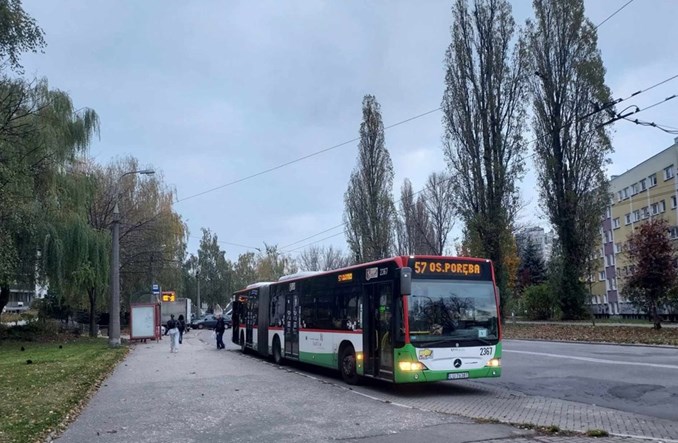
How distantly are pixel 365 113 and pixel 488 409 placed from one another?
154ft

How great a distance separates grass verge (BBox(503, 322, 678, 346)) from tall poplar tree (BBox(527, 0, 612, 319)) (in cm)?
691

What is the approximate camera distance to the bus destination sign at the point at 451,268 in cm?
1358

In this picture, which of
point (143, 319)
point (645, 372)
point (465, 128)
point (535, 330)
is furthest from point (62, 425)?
point (465, 128)

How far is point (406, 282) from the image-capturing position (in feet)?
41.5

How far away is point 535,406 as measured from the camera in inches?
445

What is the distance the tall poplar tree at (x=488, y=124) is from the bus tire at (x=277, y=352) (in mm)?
20718

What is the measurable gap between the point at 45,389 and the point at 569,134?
34.0m

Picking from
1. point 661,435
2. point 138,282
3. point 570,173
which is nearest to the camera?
point 661,435

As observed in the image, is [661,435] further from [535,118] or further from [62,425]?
[535,118]

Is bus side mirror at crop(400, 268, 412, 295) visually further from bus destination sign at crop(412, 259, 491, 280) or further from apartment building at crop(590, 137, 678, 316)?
apartment building at crop(590, 137, 678, 316)

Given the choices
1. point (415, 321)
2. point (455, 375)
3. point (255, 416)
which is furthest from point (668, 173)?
point (255, 416)

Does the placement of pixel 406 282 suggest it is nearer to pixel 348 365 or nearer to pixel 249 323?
pixel 348 365

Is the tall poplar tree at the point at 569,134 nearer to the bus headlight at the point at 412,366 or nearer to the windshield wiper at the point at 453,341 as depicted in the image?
the windshield wiper at the point at 453,341

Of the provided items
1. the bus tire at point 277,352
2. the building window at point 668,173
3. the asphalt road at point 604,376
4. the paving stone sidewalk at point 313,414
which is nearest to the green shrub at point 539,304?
the building window at point 668,173
